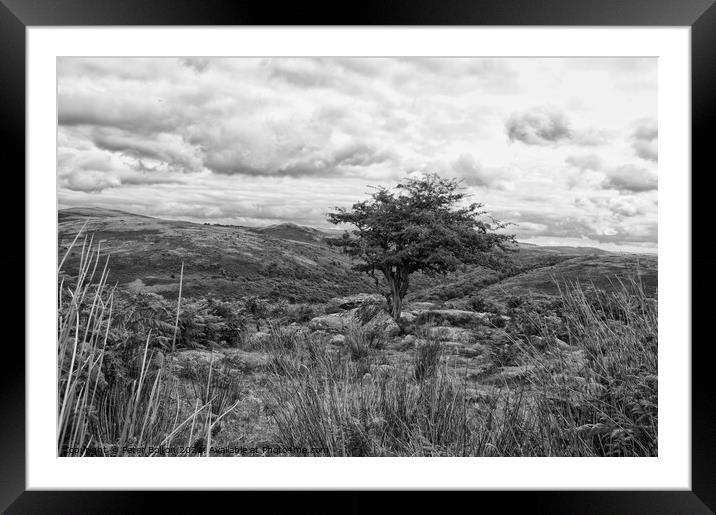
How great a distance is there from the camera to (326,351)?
2.52 meters

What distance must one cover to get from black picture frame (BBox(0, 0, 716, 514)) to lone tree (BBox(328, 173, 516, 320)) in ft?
2.94

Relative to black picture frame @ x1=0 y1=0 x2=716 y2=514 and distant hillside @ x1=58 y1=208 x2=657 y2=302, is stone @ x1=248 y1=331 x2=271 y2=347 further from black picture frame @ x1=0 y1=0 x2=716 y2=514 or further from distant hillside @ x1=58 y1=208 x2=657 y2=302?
black picture frame @ x1=0 y1=0 x2=716 y2=514

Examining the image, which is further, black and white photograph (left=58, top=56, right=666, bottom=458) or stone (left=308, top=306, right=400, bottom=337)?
stone (left=308, top=306, right=400, bottom=337)

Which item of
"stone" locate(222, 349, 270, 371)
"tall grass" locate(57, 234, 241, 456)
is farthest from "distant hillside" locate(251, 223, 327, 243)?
"tall grass" locate(57, 234, 241, 456)

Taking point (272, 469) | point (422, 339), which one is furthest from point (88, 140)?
point (422, 339)

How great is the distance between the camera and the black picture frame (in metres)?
1.85

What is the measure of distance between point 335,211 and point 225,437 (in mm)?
1331

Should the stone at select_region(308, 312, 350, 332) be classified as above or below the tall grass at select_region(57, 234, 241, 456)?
→ above

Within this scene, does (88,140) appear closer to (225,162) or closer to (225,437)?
(225,162)

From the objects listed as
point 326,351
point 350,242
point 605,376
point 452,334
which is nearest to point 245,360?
point 326,351

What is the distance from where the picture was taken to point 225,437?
2.27m
